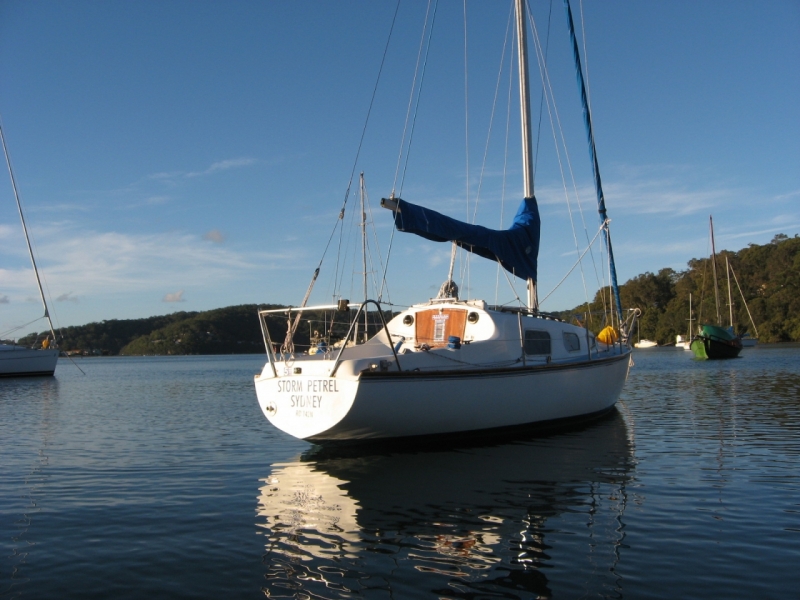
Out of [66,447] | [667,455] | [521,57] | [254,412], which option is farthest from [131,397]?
[667,455]

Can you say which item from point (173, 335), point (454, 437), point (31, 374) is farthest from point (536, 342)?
point (173, 335)

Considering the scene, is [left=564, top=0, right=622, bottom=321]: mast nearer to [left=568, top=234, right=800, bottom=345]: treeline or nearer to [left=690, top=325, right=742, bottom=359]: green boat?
[left=690, top=325, right=742, bottom=359]: green boat

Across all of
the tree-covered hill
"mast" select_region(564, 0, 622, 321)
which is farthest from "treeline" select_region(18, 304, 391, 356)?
"mast" select_region(564, 0, 622, 321)

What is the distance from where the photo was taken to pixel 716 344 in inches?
2084

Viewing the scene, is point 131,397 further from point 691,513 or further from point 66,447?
point 691,513

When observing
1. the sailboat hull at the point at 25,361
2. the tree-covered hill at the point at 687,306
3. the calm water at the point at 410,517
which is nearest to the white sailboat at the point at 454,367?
the calm water at the point at 410,517

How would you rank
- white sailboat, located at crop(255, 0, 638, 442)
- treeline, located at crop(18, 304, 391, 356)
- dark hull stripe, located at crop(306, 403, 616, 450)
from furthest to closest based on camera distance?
treeline, located at crop(18, 304, 391, 356)
dark hull stripe, located at crop(306, 403, 616, 450)
white sailboat, located at crop(255, 0, 638, 442)

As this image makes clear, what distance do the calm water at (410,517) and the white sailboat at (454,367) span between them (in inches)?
27.4

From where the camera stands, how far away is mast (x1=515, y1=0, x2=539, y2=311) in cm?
1638

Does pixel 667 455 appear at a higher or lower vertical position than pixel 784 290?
lower

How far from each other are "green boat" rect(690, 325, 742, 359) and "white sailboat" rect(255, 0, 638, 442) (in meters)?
39.5

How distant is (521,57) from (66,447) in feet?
46.0

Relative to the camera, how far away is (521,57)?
16.9m

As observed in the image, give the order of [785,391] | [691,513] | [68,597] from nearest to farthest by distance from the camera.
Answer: [68,597]
[691,513]
[785,391]
